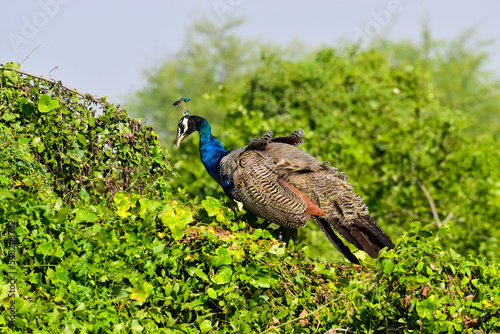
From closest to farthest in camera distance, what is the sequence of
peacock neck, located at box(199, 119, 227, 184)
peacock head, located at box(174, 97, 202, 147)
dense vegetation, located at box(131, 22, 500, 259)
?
peacock neck, located at box(199, 119, 227, 184), peacock head, located at box(174, 97, 202, 147), dense vegetation, located at box(131, 22, 500, 259)

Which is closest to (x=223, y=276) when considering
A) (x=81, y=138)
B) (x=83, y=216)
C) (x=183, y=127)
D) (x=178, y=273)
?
(x=178, y=273)

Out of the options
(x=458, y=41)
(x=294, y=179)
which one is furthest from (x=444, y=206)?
(x=458, y=41)

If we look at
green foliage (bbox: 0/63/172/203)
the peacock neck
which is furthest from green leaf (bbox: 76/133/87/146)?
the peacock neck

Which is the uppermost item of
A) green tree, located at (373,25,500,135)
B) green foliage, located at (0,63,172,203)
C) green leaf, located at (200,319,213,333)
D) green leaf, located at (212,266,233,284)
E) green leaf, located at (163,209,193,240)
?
green tree, located at (373,25,500,135)

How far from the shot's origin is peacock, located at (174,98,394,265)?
4.70 meters

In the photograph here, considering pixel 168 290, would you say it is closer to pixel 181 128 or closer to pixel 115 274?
pixel 115 274

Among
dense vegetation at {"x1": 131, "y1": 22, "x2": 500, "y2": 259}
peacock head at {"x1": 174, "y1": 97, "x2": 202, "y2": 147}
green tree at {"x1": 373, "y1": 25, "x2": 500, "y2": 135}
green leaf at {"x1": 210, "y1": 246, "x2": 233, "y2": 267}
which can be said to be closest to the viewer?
green leaf at {"x1": 210, "y1": 246, "x2": 233, "y2": 267}

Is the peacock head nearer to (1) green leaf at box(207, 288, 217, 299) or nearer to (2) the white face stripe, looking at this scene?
(2) the white face stripe

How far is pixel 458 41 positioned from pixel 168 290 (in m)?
32.8

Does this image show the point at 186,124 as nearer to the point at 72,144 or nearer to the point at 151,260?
the point at 72,144

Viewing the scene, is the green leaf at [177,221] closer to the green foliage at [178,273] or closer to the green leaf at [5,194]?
the green foliage at [178,273]

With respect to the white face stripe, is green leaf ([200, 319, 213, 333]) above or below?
below

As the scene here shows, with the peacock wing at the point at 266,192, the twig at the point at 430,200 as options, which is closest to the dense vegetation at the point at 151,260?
the peacock wing at the point at 266,192

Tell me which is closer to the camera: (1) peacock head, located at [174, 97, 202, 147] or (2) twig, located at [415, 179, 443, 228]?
(1) peacock head, located at [174, 97, 202, 147]
